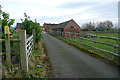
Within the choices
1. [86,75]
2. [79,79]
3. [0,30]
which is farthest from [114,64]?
[0,30]

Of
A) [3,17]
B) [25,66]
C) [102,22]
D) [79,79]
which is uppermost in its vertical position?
[102,22]

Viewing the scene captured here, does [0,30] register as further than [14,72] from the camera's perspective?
Yes

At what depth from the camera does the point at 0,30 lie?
4.37 m

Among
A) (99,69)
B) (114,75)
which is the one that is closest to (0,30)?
(99,69)

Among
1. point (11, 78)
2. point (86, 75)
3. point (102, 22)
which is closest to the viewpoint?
point (11, 78)

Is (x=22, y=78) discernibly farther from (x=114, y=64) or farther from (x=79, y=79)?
(x=114, y=64)

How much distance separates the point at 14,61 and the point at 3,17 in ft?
5.86

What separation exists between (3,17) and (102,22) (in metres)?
62.6

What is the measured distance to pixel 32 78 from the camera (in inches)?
140

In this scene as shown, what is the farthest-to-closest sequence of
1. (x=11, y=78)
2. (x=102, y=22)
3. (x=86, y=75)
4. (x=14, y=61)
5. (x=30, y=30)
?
(x=102, y=22) < (x=30, y=30) < (x=14, y=61) < (x=86, y=75) < (x=11, y=78)

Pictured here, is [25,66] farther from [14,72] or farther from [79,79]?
[79,79]

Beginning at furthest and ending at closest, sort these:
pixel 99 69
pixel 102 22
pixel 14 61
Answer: pixel 102 22 → pixel 14 61 → pixel 99 69

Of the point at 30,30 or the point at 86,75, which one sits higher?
the point at 30,30

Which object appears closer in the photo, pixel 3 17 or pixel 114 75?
pixel 114 75
